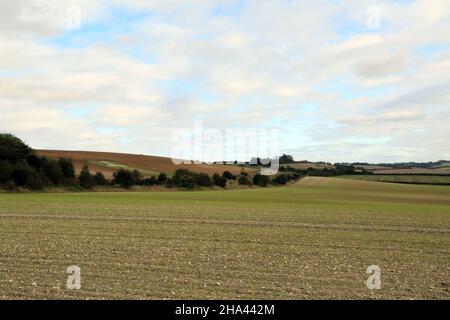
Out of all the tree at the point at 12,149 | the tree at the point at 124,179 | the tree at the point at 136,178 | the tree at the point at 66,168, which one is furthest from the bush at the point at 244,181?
the tree at the point at 12,149

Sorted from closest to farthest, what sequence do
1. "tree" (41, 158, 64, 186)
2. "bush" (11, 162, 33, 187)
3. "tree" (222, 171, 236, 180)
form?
"bush" (11, 162, 33, 187) < "tree" (41, 158, 64, 186) < "tree" (222, 171, 236, 180)

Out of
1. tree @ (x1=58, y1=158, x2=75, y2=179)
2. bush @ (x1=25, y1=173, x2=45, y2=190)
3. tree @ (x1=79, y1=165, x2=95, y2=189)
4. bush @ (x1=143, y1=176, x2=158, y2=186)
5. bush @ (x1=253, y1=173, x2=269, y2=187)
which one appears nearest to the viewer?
bush @ (x1=25, y1=173, x2=45, y2=190)

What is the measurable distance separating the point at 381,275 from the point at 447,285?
1746mm

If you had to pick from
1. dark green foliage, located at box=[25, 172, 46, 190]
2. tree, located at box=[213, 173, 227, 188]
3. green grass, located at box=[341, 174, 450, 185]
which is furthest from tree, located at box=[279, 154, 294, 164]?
dark green foliage, located at box=[25, 172, 46, 190]

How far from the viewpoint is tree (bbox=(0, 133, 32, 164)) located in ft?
233

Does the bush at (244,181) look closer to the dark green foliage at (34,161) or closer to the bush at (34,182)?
the dark green foliage at (34,161)

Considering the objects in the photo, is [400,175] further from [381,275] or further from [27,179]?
[381,275]

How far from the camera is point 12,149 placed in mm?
71688

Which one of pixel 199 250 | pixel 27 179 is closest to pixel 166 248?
pixel 199 250

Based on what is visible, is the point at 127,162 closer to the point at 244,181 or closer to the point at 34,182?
the point at 244,181

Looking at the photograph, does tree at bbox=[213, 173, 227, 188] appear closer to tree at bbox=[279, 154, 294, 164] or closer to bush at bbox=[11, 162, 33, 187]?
bush at bbox=[11, 162, 33, 187]

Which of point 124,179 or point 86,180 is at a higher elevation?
point 124,179

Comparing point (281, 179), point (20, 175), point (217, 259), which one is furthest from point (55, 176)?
point (217, 259)

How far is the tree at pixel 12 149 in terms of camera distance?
2790 inches
